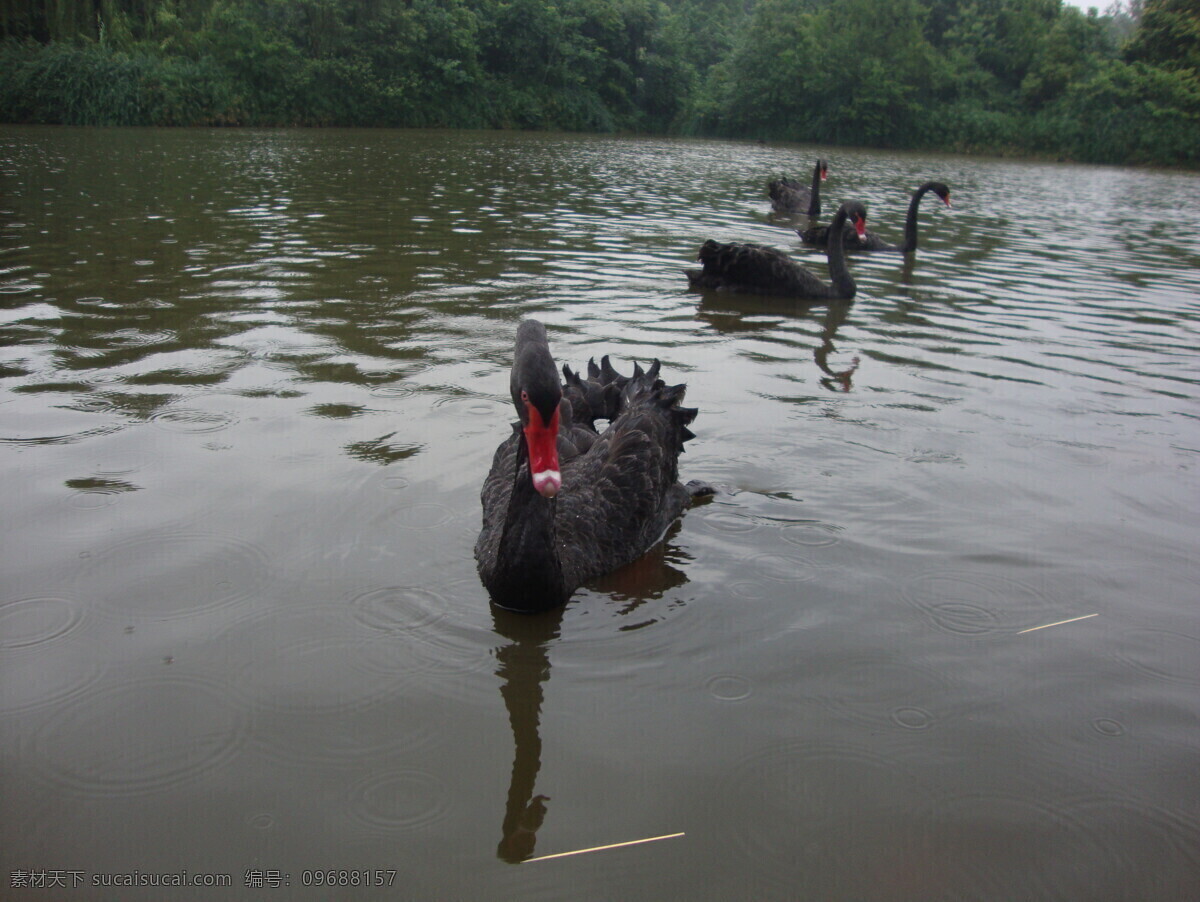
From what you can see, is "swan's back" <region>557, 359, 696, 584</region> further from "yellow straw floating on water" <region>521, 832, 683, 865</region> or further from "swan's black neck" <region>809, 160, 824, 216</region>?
"swan's black neck" <region>809, 160, 824, 216</region>

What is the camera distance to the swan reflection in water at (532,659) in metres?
2.22

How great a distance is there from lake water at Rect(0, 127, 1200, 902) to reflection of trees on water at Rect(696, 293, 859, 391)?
9 centimetres

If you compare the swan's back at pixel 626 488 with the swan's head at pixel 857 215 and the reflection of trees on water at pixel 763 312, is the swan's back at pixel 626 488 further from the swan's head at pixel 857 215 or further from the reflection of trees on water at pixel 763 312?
the swan's head at pixel 857 215

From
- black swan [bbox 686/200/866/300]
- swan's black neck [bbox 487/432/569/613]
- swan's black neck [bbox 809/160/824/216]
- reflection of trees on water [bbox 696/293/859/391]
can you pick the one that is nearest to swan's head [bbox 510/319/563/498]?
swan's black neck [bbox 487/432/569/613]

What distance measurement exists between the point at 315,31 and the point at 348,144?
13965 millimetres

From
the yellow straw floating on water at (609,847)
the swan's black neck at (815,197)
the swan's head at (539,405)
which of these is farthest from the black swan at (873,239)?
the yellow straw floating on water at (609,847)

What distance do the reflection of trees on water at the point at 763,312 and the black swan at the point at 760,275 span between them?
9 centimetres

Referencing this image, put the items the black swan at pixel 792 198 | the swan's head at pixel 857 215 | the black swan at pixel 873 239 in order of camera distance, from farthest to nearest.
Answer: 1. the black swan at pixel 792 198
2. the black swan at pixel 873 239
3. the swan's head at pixel 857 215

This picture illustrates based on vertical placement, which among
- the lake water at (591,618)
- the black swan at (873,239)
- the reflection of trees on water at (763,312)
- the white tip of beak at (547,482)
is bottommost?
the lake water at (591,618)

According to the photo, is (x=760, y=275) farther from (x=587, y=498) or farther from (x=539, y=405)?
(x=539, y=405)

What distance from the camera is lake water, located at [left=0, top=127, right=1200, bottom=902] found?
2.16 m

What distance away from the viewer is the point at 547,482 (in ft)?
8.52

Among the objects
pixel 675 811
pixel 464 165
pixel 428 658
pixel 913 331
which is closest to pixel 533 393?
pixel 428 658

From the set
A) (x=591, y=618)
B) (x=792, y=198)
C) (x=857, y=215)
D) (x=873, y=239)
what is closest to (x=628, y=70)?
(x=792, y=198)
